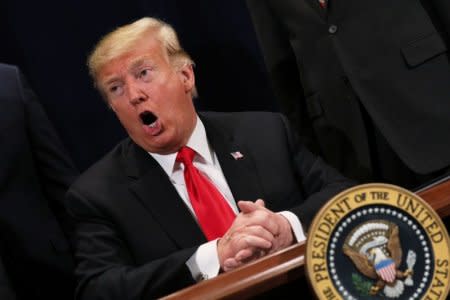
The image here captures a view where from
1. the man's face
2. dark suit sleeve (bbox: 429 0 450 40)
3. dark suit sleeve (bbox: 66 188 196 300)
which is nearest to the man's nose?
the man's face

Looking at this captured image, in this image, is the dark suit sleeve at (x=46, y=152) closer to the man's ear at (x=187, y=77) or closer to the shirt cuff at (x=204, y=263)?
the man's ear at (x=187, y=77)

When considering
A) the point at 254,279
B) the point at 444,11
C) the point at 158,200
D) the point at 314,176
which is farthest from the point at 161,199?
the point at 444,11

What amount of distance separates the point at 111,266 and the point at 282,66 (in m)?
0.75

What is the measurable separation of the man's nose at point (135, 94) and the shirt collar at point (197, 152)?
118mm

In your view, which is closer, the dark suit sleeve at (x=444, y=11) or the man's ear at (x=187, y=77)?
the man's ear at (x=187, y=77)

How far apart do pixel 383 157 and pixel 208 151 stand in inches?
20.3

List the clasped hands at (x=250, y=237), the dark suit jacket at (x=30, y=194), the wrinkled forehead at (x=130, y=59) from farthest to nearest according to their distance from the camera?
the dark suit jacket at (x=30, y=194) → the wrinkled forehead at (x=130, y=59) → the clasped hands at (x=250, y=237)

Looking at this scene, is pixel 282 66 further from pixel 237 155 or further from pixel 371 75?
pixel 237 155

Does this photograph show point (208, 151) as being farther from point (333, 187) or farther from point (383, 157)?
point (383, 157)

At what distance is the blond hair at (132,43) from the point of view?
135 cm

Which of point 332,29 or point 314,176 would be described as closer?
point 314,176

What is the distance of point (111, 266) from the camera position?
1.25 m

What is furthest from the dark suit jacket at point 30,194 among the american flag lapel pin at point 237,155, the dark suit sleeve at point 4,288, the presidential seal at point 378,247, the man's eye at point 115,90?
the presidential seal at point 378,247

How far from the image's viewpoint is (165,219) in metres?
1.30
